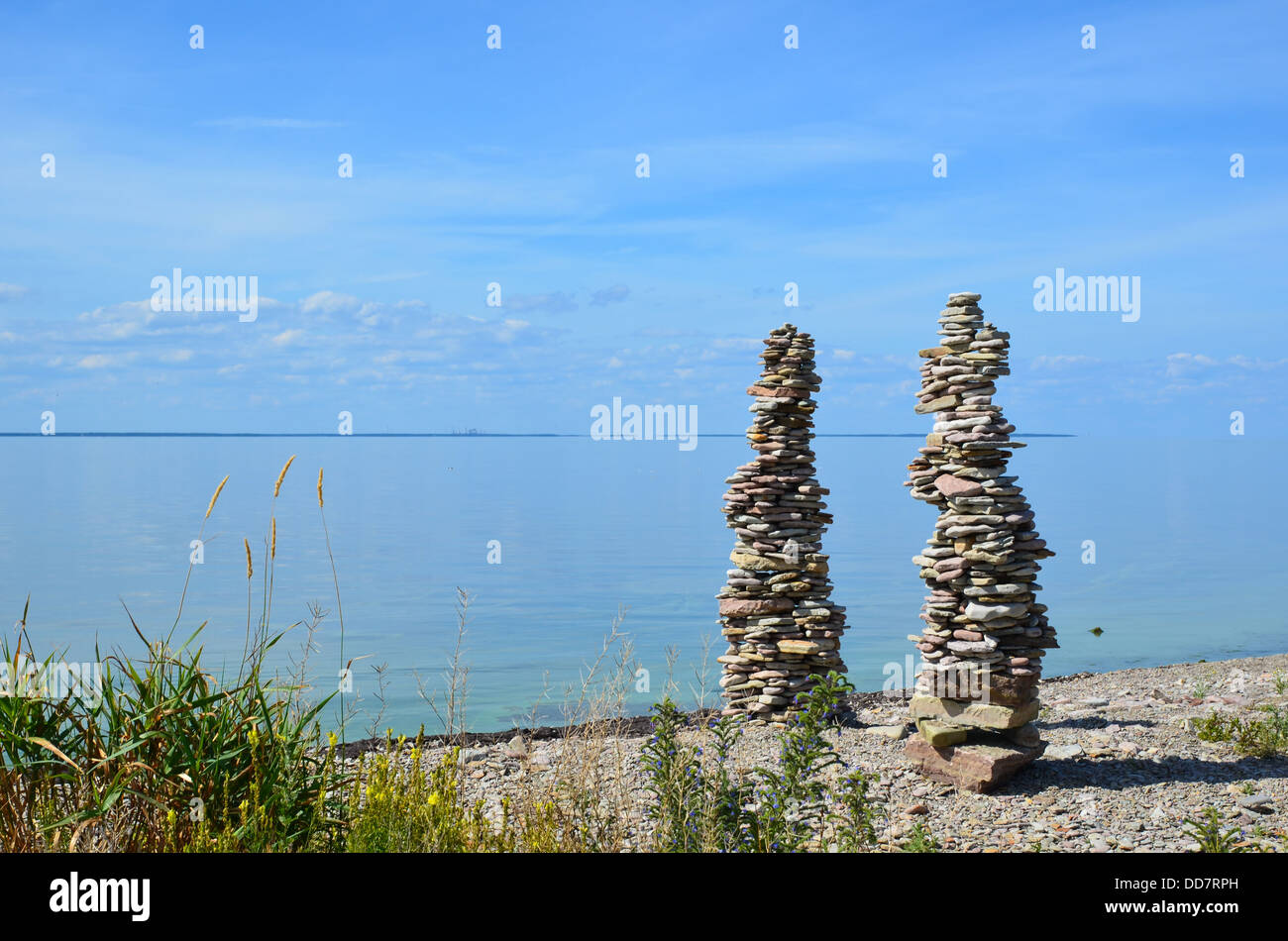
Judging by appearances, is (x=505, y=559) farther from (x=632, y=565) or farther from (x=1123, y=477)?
(x=1123, y=477)

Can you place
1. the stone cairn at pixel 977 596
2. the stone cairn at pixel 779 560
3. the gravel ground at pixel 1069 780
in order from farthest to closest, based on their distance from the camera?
1. the stone cairn at pixel 779 560
2. the stone cairn at pixel 977 596
3. the gravel ground at pixel 1069 780

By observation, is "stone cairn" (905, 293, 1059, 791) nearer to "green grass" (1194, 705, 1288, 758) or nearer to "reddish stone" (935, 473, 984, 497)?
"reddish stone" (935, 473, 984, 497)

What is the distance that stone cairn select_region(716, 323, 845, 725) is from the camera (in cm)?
1120

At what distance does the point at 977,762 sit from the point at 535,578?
1982cm

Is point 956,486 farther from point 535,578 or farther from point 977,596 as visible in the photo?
point 535,578

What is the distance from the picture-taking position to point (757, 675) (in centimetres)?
1127

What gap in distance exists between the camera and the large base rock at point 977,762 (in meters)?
8.42

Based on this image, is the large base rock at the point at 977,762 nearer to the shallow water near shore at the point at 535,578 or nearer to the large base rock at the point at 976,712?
the large base rock at the point at 976,712

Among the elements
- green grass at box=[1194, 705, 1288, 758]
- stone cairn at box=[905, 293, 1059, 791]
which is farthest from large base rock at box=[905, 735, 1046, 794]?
green grass at box=[1194, 705, 1288, 758]

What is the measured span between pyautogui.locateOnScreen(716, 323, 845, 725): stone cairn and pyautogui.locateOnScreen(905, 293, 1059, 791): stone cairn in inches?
89.9

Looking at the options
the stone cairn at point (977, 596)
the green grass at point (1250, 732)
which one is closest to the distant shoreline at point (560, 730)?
the stone cairn at point (977, 596)

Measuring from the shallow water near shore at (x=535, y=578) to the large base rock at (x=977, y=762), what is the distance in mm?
2197

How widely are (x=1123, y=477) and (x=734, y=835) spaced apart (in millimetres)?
86078
